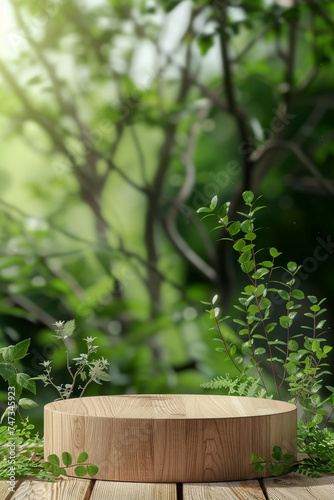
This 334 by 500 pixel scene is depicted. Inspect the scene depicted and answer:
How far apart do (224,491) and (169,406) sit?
499 millimetres

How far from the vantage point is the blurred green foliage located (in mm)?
2451

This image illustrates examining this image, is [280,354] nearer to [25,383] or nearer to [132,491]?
[25,383]

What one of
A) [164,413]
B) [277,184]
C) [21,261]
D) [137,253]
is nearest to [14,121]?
[21,261]

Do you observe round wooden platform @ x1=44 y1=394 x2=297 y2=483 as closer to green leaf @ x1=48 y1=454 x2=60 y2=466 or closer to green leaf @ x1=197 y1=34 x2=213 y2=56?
green leaf @ x1=48 y1=454 x2=60 y2=466

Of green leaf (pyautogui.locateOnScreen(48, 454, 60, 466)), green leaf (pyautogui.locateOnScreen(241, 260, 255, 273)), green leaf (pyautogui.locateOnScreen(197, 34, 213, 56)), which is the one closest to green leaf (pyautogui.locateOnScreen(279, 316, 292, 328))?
green leaf (pyautogui.locateOnScreen(241, 260, 255, 273))

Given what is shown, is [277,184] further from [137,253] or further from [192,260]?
[137,253]

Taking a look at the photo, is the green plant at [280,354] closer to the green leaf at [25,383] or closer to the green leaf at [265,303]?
the green leaf at [265,303]

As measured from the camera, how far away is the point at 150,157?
8.25ft

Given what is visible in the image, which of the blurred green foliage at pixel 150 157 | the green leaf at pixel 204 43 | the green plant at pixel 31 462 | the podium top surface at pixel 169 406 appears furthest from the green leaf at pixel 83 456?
the green leaf at pixel 204 43

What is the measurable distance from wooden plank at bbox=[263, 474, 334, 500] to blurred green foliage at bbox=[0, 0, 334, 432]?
95 cm

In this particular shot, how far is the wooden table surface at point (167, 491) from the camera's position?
4.26 ft

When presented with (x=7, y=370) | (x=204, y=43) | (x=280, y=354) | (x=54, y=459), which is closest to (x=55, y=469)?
(x=54, y=459)

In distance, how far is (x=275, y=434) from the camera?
148cm

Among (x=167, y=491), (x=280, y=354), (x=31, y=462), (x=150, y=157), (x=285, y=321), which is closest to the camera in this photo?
(x=167, y=491)
